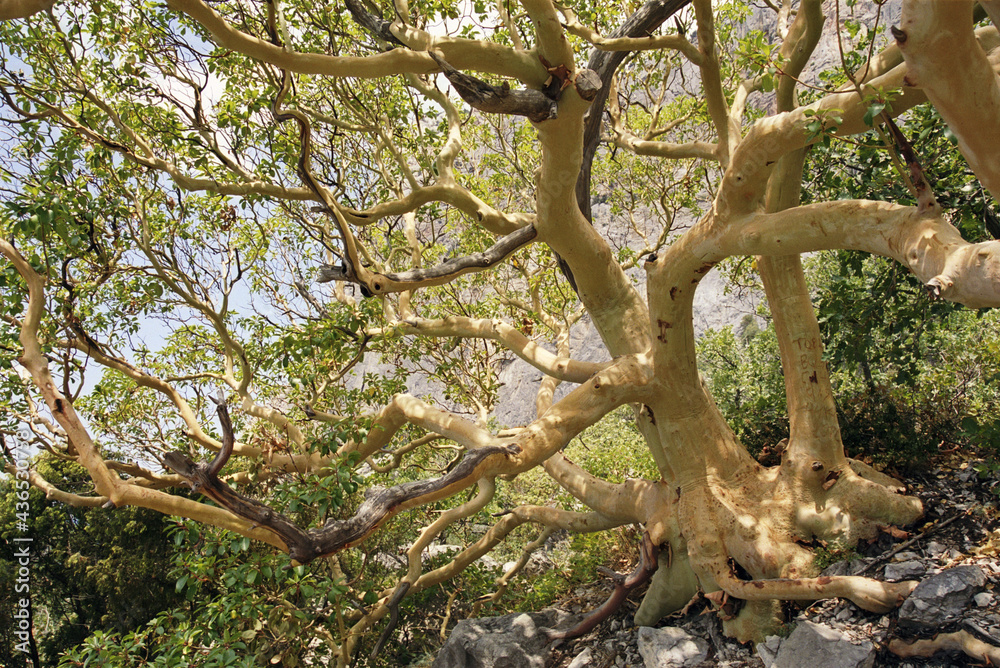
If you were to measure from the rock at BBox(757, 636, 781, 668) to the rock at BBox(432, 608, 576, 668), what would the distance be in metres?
2.53

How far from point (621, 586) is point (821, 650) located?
7.84ft

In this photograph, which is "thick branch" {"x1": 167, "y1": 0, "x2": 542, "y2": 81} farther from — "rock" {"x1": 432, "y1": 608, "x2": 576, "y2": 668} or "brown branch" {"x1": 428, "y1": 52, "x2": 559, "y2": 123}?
"rock" {"x1": 432, "y1": 608, "x2": 576, "y2": 668}

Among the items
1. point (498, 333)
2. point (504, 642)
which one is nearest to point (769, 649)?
point (504, 642)

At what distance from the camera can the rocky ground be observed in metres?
4.61

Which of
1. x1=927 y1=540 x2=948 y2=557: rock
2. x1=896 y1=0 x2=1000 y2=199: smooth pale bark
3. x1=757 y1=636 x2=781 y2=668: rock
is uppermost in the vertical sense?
x1=896 y1=0 x2=1000 y2=199: smooth pale bark

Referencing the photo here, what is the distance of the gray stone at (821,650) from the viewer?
4.68m

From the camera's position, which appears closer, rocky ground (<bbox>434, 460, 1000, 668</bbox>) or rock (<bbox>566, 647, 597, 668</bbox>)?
rocky ground (<bbox>434, 460, 1000, 668</bbox>)

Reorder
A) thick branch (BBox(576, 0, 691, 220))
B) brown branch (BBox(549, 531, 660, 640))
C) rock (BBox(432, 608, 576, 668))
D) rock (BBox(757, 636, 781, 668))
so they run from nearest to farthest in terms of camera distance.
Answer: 1. rock (BBox(757, 636, 781, 668))
2. thick branch (BBox(576, 0, 691, 220))
3. brown branch (BBox(549, 531, 660, 640))
4. rock (BBox(432, 608, 576, 668))

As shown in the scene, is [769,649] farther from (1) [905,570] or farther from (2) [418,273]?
(2) [418,273]

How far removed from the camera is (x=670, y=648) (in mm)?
5918

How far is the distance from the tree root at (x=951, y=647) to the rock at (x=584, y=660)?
296cm

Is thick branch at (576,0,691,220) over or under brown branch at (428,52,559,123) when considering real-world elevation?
over

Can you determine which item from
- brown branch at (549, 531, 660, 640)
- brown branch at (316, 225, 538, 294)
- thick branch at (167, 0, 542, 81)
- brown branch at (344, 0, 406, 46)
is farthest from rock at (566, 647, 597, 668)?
brown branch at (344, 0, 406, 46)

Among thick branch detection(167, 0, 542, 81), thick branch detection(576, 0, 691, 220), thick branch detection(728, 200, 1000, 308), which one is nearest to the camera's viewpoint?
thick branch detection(728, 200, 1000, 308)
